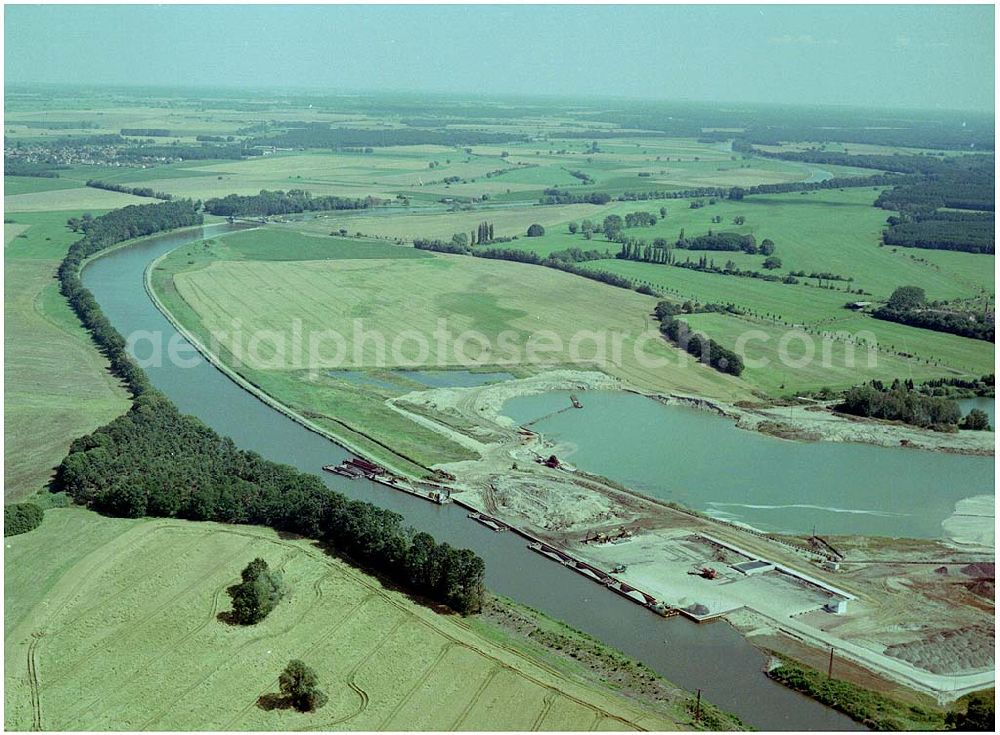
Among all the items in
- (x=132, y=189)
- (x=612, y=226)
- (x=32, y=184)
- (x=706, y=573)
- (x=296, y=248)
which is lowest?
(x=706, y=573)

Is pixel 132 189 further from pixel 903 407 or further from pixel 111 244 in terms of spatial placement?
pixel 903 407

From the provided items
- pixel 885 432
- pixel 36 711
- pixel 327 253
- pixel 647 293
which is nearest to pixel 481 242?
pixel 327 253

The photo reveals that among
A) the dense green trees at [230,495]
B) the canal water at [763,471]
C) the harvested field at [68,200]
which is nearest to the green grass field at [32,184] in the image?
the harvested field at [68,200]

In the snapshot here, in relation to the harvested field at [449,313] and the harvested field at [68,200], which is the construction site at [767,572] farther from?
the harvested field at [68,200]

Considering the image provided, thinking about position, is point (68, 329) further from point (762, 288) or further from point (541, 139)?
point (541, 139)

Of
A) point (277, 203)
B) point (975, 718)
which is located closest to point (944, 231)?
point (277, 203)

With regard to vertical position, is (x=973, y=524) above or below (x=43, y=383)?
below

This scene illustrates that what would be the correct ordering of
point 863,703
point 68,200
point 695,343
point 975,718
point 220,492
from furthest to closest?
1. point 68,200
2. point 695,343
3. point 220,492
4. point 863,703
5. point 975,718
